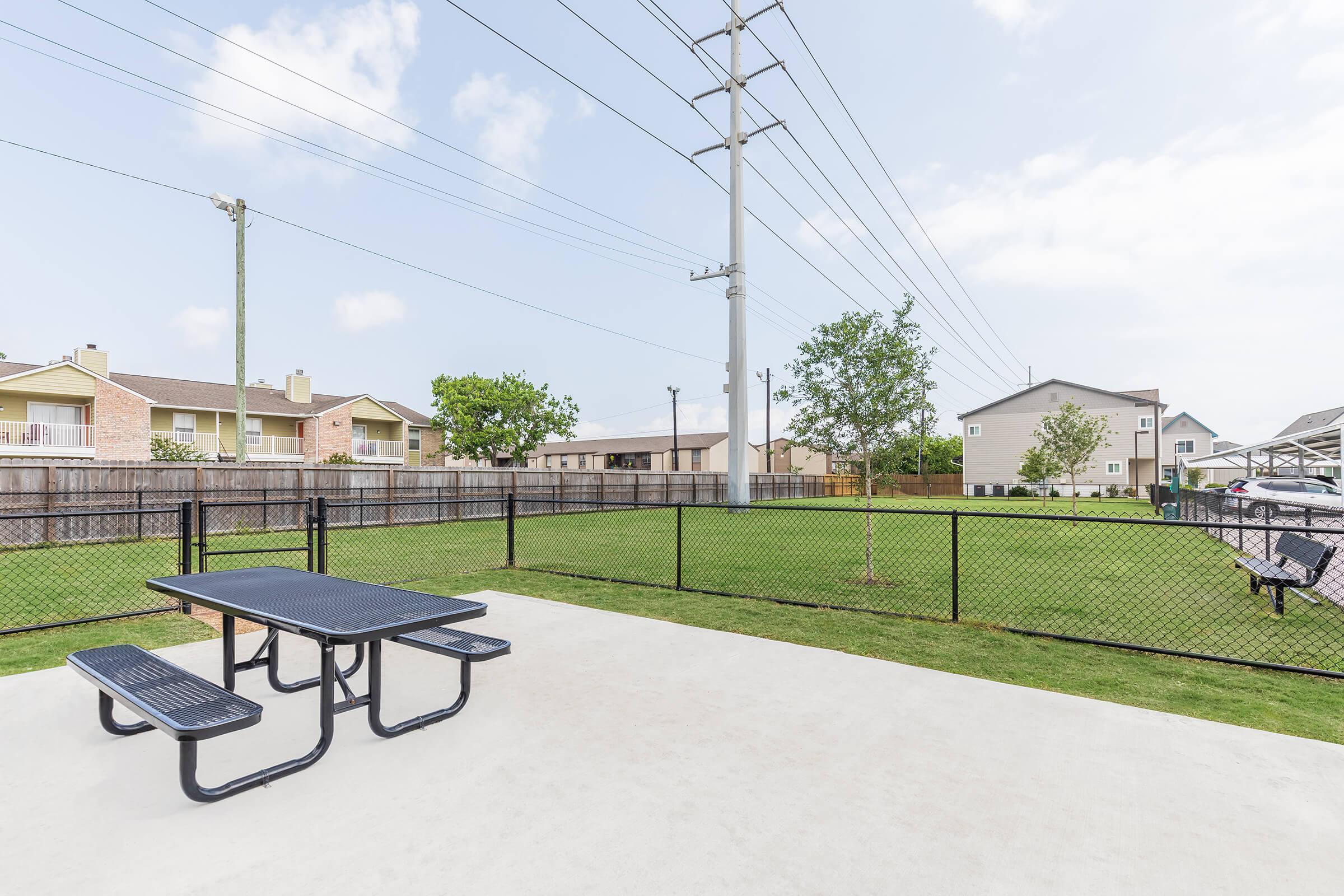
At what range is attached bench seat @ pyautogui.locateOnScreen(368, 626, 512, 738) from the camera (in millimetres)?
3000

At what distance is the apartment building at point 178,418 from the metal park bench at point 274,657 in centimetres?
1571

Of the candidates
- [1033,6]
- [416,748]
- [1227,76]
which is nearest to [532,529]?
[416,748]

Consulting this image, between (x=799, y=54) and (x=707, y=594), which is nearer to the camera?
(x=707, y=594)

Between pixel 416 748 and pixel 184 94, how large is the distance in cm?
1618

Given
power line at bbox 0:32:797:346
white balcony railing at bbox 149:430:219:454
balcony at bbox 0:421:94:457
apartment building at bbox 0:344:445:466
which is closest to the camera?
power line at bbox 0:32:797:346

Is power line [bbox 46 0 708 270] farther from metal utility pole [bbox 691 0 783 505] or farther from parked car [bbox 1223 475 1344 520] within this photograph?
parked car [bbox 1223 475 1344 520]

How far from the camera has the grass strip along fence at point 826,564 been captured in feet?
19.0

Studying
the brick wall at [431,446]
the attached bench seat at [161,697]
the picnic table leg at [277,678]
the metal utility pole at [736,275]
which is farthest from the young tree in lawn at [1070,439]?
the brick wall at [431,446]

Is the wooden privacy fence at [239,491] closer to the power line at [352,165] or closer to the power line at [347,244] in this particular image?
the power line at [347,244]

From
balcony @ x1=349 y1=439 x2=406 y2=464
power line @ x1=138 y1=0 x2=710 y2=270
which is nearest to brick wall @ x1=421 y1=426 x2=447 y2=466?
balcony @ x1=349 y1=439 x2=406 y2=464

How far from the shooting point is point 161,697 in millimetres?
2539

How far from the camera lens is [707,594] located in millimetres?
7164

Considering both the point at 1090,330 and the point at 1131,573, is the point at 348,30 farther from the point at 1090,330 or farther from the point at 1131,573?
the point at 1090,330

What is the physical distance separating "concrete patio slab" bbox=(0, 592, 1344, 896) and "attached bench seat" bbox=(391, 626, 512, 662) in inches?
14.5
